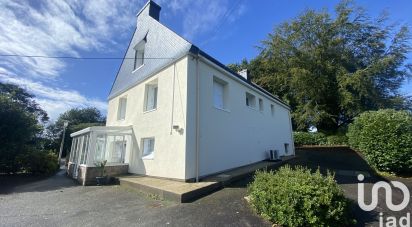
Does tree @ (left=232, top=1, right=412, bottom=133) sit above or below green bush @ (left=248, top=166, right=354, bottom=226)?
above

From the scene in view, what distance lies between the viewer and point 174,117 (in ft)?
31.2

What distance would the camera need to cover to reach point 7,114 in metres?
12.8

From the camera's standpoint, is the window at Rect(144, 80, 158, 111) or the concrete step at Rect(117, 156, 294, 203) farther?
the window at Rect(144, 80, 158, 111)

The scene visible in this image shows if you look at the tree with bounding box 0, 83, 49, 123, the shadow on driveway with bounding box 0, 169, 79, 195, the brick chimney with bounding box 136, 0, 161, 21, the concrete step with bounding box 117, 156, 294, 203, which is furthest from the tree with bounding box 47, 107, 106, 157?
the concrete step with bounding box 117, 156, 294, 203

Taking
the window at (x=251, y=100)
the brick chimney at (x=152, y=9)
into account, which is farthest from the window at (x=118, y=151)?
the brick chimney at (x=152, y=9)

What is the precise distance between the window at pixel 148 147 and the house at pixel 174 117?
0.05 metres

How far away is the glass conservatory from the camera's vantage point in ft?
36.1

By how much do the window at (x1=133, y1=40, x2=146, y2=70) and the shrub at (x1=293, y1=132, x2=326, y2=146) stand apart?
18.5m

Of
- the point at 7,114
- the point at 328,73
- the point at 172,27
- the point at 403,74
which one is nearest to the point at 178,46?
the point at 172,27

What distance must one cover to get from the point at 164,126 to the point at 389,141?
10.3 meters

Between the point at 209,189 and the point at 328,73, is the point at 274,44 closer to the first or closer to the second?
the point at 328,73

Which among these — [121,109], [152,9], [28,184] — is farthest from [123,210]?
[152,9]

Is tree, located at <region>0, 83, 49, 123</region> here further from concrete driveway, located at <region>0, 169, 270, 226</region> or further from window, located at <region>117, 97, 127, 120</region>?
concrete driveway, located at <region>0, 169, 270, 226</region>

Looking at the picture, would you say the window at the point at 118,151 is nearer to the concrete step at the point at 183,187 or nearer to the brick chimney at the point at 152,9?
the concrete step at the point at 183,187
